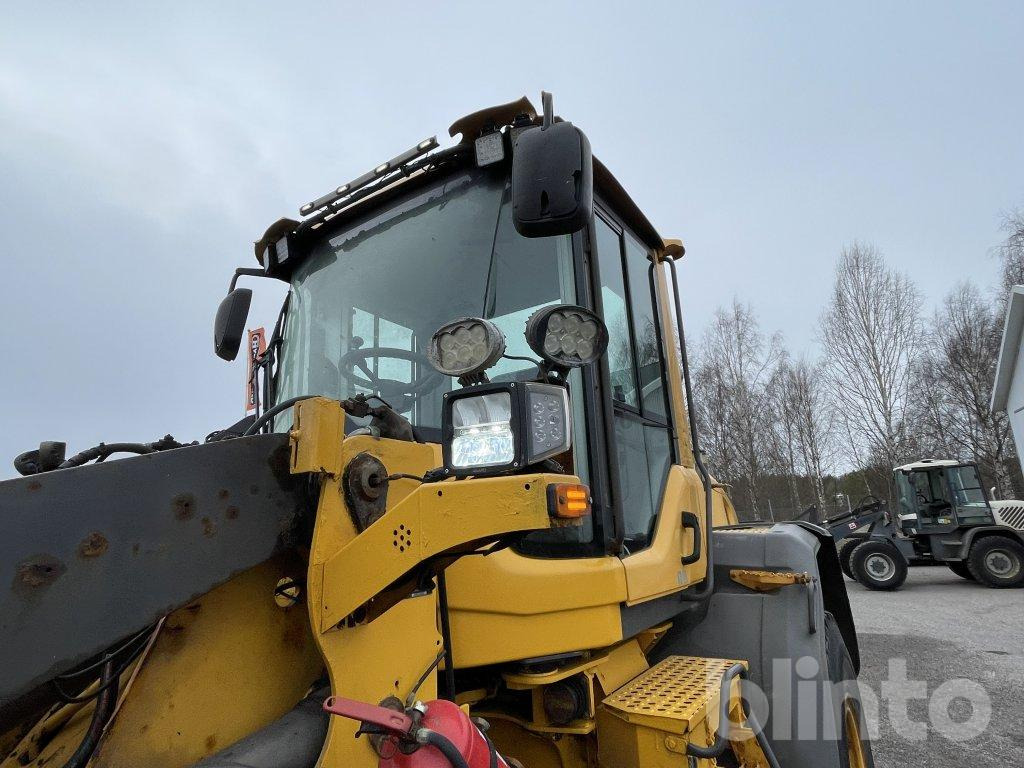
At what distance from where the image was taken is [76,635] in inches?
37.7

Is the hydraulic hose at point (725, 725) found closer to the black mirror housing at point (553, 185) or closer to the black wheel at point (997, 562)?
the black mirror housing at point (553, 185)

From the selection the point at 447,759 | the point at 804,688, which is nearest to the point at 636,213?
the point at 804,688

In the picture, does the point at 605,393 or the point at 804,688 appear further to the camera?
the point at 804,688

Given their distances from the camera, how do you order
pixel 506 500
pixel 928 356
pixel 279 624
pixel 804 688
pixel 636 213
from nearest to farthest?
pixel 506 500 < pixel 279 624 < pixel 804 688 < pixel 636 213 < pixel 928 356

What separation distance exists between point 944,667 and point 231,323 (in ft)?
23.1

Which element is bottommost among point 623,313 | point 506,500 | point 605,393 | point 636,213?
point 506,500

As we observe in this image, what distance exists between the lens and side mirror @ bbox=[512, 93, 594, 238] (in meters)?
1.43

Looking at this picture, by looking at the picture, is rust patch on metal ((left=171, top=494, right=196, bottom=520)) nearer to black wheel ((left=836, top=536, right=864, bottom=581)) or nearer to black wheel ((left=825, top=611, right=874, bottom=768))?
black wheel ((left=825, top=611, right=874, bottom=768))

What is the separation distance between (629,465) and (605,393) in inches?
12.4

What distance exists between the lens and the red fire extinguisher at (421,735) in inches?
41.6

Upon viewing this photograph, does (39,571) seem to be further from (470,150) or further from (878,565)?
(878,565)

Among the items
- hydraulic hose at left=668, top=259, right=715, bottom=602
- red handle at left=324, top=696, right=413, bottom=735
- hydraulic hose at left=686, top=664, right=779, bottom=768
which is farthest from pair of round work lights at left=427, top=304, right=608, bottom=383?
hydraulic hose at left=668, top=259, right=715, bottom=602

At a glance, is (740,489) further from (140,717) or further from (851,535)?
(140,717)

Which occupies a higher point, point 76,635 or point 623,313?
point 623,313
